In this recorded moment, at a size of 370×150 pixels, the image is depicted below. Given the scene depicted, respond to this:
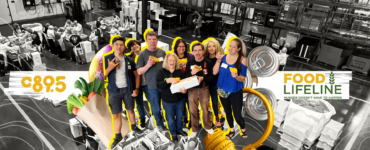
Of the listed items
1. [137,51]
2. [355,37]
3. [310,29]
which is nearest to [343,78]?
[355,37]

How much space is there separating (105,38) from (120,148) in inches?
376

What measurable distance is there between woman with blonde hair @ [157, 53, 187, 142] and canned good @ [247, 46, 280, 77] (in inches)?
50.1

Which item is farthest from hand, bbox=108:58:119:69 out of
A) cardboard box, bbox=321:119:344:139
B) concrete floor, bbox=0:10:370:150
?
cardboard box, bbox=321:119:344:139

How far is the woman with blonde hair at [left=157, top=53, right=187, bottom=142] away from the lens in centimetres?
354

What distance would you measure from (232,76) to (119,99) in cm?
196

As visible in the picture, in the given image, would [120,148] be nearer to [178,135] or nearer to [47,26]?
[178,135]

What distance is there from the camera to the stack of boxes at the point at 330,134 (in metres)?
5.52

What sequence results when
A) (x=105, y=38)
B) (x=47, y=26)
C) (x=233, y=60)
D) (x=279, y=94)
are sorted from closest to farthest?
1. (x=233, y=60)
2. (x=279, y=94)
3. (x=47, y=26)
4. (x=105, y=38)

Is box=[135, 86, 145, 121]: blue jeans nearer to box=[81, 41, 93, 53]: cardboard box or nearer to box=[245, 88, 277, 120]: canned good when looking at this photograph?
box=[245, 88, 277, 120]: canned good

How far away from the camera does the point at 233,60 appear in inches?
134

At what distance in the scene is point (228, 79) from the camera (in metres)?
3.48

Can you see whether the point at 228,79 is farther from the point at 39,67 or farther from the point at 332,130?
the point at 39,67

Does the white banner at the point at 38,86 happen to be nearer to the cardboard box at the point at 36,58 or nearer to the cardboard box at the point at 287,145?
the cardboard box at the point at 36,58

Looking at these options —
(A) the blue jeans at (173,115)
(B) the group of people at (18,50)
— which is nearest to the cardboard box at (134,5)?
(B) the group of people at (18,50)
